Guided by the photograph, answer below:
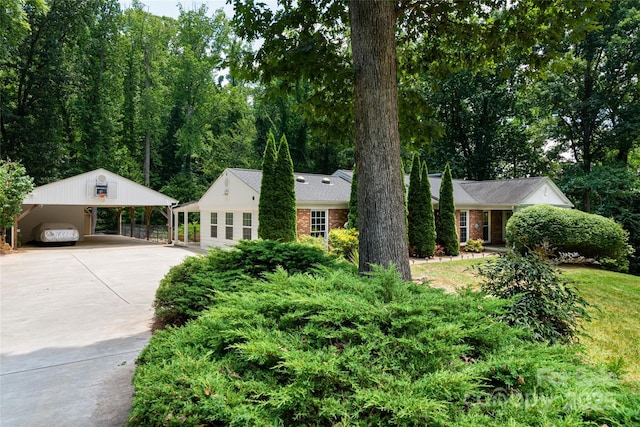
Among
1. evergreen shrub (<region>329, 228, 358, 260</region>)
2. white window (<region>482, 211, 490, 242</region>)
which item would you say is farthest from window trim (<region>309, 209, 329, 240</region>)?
white window (<region>482, 211, 490, 242</region>)

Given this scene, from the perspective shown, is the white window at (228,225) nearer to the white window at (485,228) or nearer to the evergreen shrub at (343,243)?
the evergreen shrub at (343,243)

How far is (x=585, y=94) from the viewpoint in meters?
22.8

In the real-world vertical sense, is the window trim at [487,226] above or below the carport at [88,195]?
below

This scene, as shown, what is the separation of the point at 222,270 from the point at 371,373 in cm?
377

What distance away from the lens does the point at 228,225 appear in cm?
1720

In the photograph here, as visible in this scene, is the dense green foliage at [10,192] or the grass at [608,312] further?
the dense green foliage at [10,192]

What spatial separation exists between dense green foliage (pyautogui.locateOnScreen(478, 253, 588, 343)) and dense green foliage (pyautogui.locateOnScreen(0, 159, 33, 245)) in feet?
63.3

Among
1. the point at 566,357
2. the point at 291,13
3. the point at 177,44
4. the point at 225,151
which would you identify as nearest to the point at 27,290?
the point at 291,13

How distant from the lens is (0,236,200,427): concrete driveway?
3160 millimetres

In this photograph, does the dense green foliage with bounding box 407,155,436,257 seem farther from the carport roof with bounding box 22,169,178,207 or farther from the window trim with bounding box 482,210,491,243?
the carport roof with bounding box 22,169,178,207

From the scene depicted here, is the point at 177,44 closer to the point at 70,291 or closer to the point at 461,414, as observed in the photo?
the point at 70,291

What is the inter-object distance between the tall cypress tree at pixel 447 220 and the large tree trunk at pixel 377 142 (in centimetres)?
1226

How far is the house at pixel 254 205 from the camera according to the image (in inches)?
591

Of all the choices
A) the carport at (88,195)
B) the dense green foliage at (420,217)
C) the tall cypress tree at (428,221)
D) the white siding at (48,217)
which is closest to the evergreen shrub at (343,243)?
the dense green foliage at (420,217)
